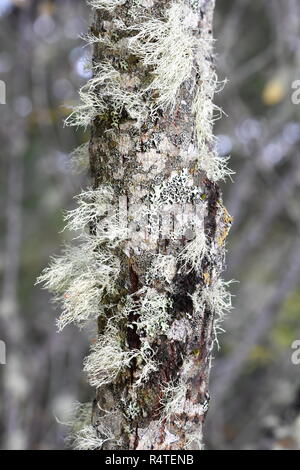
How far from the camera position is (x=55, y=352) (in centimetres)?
282

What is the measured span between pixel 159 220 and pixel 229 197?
1816mm

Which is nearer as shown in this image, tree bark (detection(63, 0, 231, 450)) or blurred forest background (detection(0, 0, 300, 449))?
tree bark (detection(63, 0, 231, 450))

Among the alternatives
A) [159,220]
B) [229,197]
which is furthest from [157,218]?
[229,197]

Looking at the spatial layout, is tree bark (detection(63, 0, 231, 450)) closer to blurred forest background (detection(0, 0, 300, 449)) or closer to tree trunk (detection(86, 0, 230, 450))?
tree trunk (detection(86, 0, 230, 450))

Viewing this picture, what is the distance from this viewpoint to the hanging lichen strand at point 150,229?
0.76 meters

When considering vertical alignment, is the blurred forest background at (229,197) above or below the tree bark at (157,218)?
above

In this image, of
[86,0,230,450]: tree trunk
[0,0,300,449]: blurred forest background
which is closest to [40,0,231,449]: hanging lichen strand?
[86,0,230,450]: tree trunk

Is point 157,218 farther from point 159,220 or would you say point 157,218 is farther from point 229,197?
point 229,197

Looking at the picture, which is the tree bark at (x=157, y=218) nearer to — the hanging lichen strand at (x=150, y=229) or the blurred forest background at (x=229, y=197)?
the hanging lichen strand at (x=150, y=229)

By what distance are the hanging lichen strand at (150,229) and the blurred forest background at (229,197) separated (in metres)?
1.21

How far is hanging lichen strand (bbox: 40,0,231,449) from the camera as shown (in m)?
0.76

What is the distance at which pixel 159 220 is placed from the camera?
0.76m

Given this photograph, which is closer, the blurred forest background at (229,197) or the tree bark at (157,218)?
the tree bark at (157,218)

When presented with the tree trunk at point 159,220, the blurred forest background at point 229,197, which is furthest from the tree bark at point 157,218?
the blurred forest background at point 229,197
